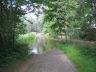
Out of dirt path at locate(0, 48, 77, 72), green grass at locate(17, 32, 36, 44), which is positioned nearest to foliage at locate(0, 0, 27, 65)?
dirt path at locate(0, 48, 77, 72)

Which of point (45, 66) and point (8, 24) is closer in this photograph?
point (45, 66)

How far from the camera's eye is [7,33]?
16.0m

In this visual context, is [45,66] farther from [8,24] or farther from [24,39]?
[24,39]

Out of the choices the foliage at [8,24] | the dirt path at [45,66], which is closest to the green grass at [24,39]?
the foliage at [8,24]

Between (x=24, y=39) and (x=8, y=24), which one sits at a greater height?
(x=8, y=24)

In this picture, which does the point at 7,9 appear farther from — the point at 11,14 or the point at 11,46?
the point at 11,46

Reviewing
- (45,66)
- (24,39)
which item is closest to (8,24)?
(45,66)

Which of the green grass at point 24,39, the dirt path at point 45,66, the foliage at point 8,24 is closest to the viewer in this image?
the dirt path at point 45,66

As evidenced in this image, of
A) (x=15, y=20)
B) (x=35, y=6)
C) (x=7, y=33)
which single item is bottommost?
(x=7, y=33)

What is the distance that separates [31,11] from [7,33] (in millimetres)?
3606

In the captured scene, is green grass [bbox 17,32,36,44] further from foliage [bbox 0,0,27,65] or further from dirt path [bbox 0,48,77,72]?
dirt path [bbox 0,48,77,72]

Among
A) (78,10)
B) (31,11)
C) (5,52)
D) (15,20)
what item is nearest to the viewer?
(5,52)

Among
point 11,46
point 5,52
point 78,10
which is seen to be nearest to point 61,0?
point 78,10

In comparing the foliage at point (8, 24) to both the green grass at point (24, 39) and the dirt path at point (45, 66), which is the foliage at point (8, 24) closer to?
the dirt path at point (45, 66)
